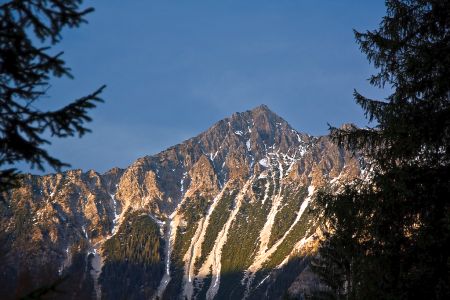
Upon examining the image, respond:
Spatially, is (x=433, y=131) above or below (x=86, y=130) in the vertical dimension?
above

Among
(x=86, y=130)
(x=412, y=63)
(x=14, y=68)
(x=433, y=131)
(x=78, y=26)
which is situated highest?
(x=412, y=63)

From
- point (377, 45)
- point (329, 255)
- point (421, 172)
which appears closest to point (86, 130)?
point (421, 172)

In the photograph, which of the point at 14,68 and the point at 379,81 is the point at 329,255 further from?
the point at 14,68

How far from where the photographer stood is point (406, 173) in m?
11.8

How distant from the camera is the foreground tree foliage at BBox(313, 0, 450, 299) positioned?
38.3ft

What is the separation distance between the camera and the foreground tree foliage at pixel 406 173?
11664mm

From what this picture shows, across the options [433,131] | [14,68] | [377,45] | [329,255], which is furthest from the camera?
[329,255]

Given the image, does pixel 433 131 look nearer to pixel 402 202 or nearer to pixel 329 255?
pixel 402 202

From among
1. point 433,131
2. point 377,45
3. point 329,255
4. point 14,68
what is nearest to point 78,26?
point 14,68

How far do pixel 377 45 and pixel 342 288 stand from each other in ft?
61.5

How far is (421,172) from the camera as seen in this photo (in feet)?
39.2

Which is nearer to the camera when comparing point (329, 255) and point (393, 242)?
point (393, 242)

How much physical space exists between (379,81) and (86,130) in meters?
9.77

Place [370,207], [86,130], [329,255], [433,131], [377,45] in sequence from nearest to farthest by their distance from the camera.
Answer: [86,130] < [433,131] < [370,207] < [377,45] < [329,255]
